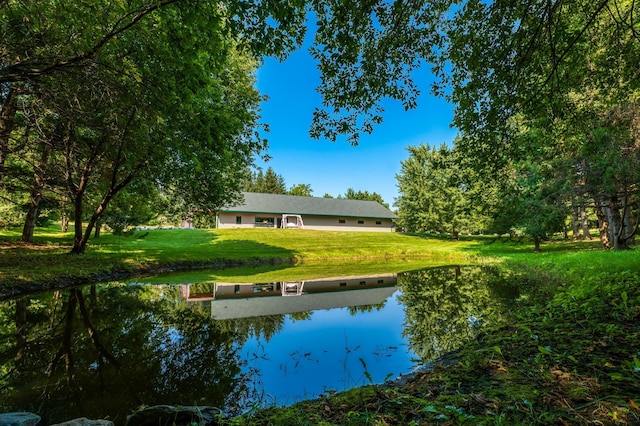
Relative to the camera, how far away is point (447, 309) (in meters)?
7.90

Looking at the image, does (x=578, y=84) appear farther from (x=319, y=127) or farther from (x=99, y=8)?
(x=99, y=8)

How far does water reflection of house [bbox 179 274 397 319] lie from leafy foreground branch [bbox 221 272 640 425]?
4932 mm

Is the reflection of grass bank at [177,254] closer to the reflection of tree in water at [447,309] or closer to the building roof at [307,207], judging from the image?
the building roof at [307,207]

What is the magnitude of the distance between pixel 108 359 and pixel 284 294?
6157mm

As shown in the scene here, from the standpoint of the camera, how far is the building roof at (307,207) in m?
39.1

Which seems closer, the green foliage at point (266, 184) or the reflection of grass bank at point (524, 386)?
the reflection of grass bank at point (524, 386)

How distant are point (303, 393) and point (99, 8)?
295 inches

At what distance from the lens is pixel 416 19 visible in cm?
586

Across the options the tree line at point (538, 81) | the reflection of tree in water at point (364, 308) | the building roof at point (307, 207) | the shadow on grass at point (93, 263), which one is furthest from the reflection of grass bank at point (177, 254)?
the tree line at point (538, 81)

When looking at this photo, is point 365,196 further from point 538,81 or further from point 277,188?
point 538,81

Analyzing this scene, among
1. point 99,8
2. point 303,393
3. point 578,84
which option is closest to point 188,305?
point 303,393

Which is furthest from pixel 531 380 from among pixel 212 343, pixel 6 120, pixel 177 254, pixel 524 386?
pixel 177 254

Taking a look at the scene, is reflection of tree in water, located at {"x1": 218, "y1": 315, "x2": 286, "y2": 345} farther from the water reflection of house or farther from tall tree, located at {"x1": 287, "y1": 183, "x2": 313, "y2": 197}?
tall tree, located at {"x1": 287, "y1": 183, "x2": 313, "y2": 197}

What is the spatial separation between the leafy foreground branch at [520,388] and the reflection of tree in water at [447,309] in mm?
906
